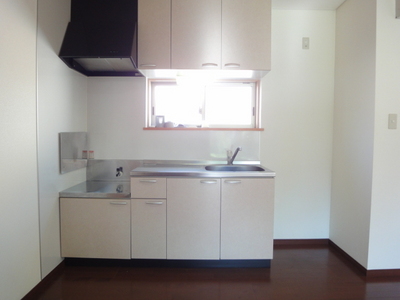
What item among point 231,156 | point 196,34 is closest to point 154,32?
point 196,34

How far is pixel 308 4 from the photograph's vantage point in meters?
2.67

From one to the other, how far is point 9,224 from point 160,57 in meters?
1.80

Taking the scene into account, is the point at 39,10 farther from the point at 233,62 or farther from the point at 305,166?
the point at 305,166

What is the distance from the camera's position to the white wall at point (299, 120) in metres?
2.82

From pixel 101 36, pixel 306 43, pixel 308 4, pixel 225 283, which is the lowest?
pixel 225 283

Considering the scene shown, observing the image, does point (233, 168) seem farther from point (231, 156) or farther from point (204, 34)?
point (204, 34)

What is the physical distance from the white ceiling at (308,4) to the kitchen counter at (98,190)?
2.50 m

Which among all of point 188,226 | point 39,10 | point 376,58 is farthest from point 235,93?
point 39,10

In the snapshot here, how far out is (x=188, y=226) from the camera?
229cm

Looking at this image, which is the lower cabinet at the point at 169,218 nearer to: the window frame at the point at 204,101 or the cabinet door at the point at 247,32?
the window frame at the point at 204,101

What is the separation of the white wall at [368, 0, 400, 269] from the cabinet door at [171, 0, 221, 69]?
56.0 inches

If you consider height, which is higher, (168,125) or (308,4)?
(308,4)

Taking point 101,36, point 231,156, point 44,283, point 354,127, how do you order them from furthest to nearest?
point 231,156, point 354,127, point 101,36, point 44,283

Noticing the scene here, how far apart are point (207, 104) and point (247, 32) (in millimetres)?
889
